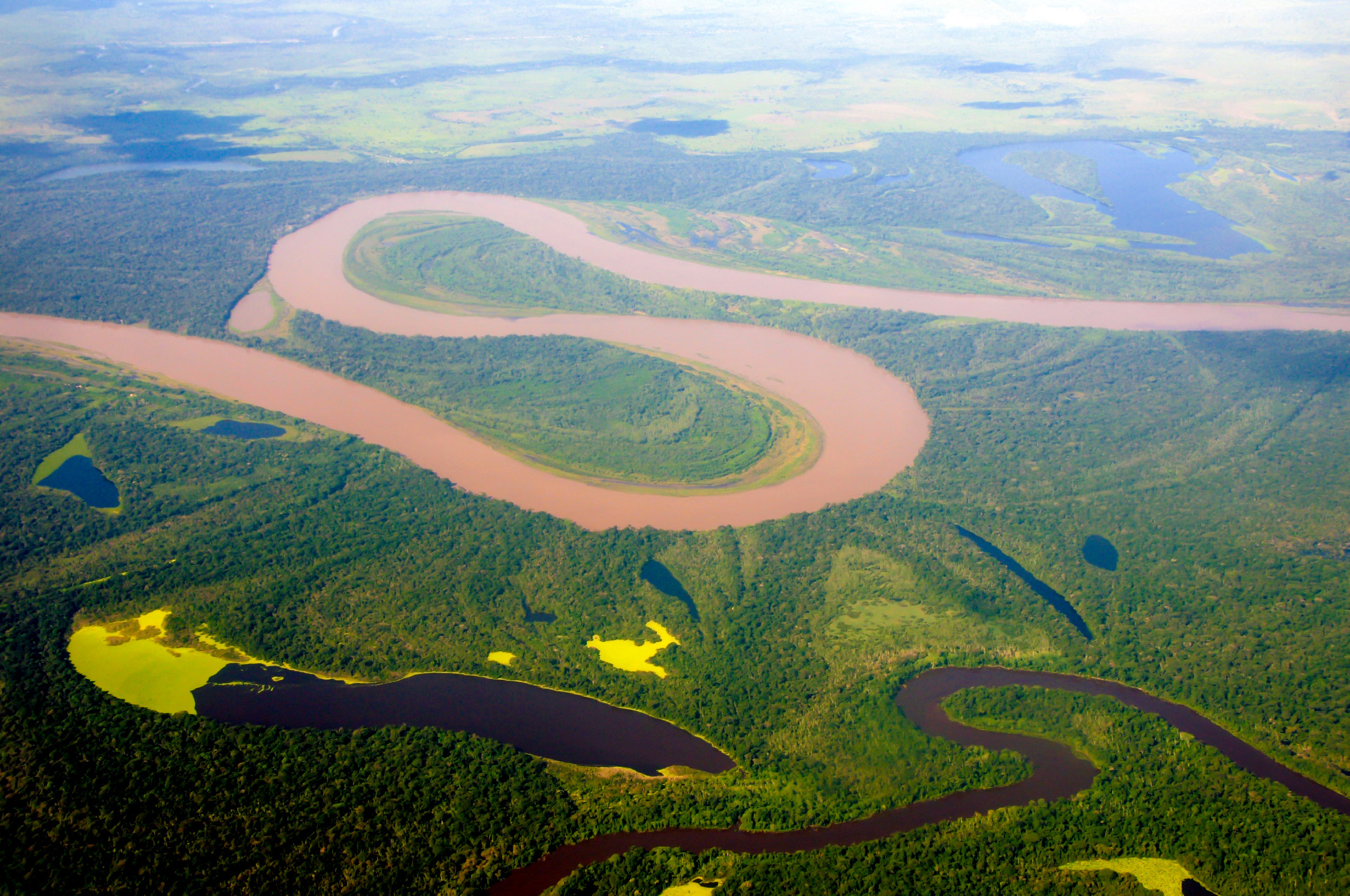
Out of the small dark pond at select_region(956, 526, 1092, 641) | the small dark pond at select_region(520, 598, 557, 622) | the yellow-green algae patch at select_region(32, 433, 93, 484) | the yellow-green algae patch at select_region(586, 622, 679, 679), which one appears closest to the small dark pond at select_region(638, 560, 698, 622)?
the yellow-green algae patch at select_region(586, 622, 679, 679)

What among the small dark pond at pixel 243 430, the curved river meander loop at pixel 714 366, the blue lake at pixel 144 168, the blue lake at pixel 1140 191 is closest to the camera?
the curved river meander loop at pixel 714 366

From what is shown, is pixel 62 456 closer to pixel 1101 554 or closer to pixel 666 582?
pixel 666 582

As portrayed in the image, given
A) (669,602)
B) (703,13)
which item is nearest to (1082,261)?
(669,602)

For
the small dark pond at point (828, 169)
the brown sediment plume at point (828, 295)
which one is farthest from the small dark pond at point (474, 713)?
the small dark pond at point (828, 169)

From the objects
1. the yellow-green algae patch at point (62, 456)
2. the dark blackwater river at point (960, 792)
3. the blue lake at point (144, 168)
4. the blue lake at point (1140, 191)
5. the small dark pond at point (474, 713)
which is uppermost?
the blue lake at point (144, 168)

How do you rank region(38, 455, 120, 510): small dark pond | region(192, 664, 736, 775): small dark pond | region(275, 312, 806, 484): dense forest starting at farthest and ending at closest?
region(275, 312, 806, 484): dense forest → region(38, 455, 120, 510): small dark pond → region(192, 664, 736, 775): small dark pond

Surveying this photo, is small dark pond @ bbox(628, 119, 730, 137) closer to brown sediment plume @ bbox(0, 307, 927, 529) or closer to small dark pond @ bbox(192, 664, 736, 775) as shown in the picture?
brown sediment plume @ bbox(0, 307, 927, 529)

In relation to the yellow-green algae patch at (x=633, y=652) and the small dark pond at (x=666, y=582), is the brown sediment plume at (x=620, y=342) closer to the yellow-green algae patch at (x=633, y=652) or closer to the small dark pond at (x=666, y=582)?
the small dark pond at (x=666, y=582)
